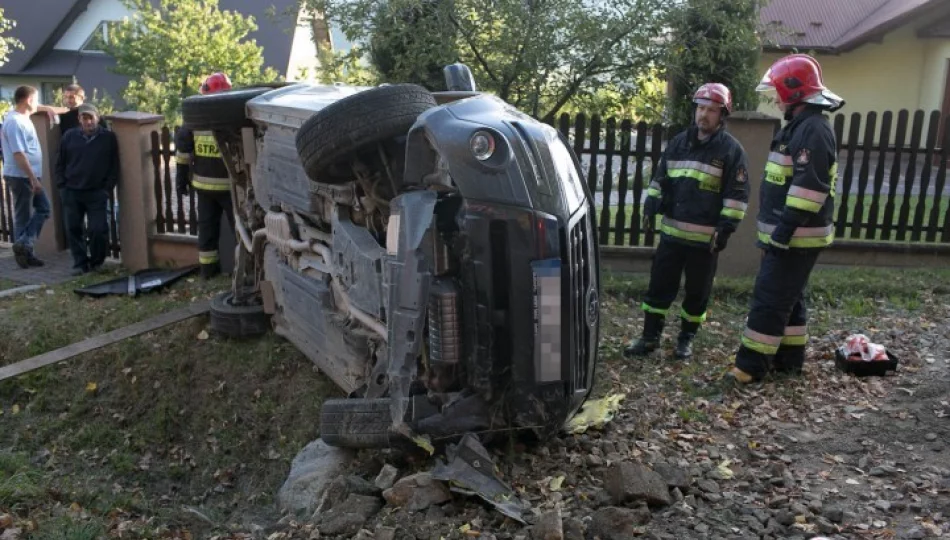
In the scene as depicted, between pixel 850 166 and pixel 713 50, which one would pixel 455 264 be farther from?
pixel 850 166

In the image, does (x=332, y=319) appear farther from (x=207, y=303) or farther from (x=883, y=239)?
(x=883, y=239)

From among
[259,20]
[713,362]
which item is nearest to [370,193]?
[713,362]

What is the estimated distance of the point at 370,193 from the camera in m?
4.20

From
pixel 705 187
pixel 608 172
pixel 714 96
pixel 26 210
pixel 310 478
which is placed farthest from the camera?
pixel 26 210

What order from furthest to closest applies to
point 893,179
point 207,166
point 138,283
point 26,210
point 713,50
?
point 26,210, point 713,50, point 893,179, point 138,283, point 207,166

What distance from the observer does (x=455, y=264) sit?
3.57 metres

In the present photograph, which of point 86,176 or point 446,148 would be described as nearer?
point 446,148

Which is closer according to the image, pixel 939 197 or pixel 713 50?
pixel 939 197

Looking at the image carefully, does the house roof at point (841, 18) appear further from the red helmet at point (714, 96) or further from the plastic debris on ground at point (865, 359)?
the plastic debris on ground at point (865, 359)

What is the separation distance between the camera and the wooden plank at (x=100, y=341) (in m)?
6.10

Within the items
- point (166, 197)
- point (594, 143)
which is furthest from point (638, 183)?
point (166, 197)

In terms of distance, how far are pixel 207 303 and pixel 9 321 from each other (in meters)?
1.66

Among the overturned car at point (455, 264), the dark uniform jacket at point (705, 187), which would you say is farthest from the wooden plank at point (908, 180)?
the overturned car at point (455, 264)

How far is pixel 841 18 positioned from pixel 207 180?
1941 centimetres
